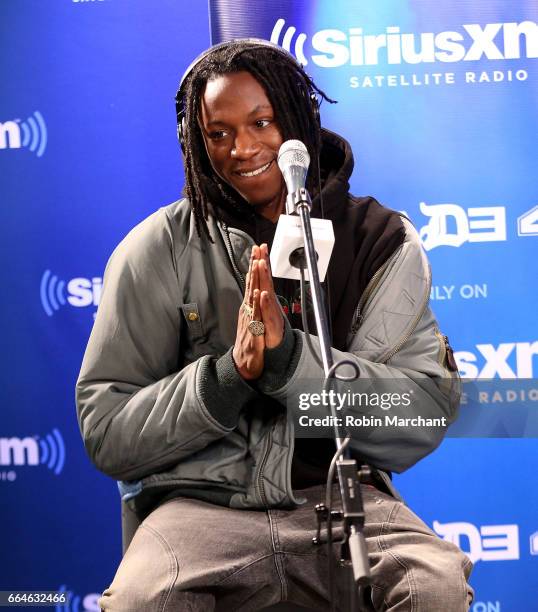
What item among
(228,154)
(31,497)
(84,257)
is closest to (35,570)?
(31,497)

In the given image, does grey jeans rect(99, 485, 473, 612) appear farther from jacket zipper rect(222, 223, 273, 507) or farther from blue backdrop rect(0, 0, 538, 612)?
blue backdrop rect(0, 0, 538, 612)

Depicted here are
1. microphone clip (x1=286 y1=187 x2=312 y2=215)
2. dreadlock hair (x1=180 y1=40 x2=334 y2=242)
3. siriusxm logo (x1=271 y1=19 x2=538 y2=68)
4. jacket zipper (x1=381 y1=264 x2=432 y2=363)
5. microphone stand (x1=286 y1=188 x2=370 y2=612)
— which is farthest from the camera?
Answer: siriusxm logo (x1=271 y1=19 x2=538 y2=68)

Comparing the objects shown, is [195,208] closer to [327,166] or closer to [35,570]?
[327,166]

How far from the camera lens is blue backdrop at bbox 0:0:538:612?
289cm

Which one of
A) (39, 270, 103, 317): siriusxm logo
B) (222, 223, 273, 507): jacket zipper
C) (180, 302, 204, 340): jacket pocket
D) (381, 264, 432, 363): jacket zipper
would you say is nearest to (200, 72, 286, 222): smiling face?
(222, 223, 273, 507): jacket zipper

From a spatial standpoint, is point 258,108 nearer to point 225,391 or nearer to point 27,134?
point 225,391

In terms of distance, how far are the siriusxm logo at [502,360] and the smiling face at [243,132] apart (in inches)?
38.6

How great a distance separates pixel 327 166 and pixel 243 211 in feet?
0.81

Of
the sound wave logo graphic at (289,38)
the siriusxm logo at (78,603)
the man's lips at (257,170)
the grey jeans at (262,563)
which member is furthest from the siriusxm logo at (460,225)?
the siriusxm logo at (78,603)

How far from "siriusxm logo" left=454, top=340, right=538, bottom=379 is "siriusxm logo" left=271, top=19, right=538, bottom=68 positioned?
835mm

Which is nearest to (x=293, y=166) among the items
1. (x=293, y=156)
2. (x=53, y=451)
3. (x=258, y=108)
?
(x=293, y=156)

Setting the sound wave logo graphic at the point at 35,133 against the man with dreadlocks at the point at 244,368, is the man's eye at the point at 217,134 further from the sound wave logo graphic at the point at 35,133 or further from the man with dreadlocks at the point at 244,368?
the sound wave logo graphic at the point at 35,133

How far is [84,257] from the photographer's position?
302cm

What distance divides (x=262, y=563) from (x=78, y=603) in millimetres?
1286
